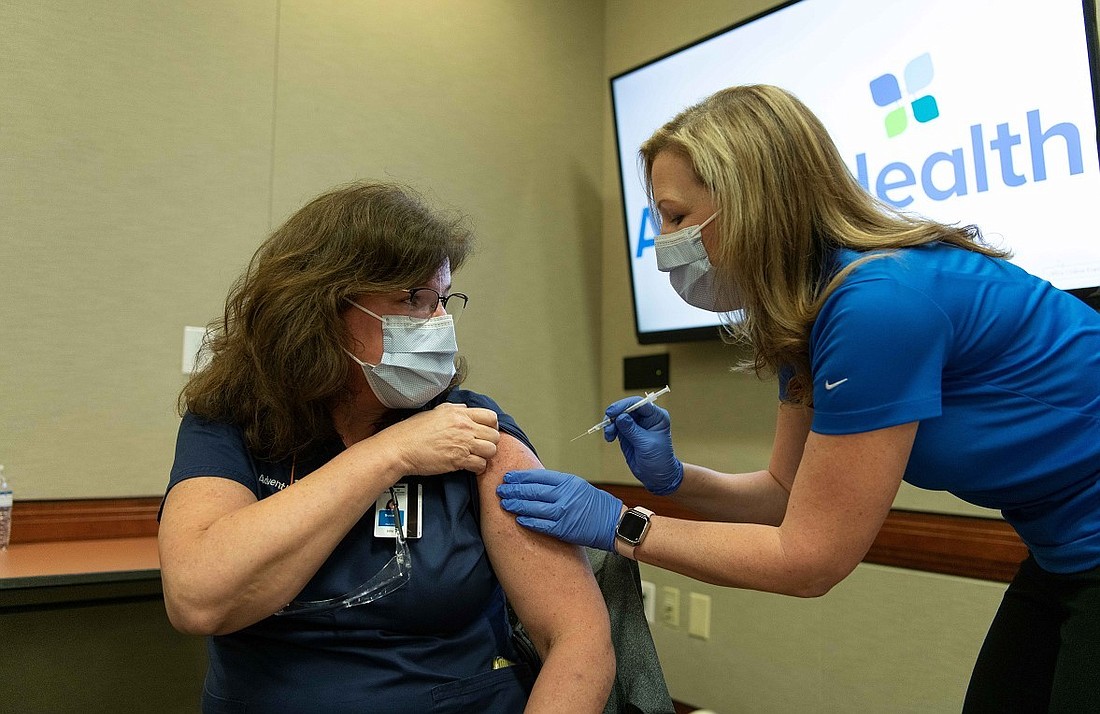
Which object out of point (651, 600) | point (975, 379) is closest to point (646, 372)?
point (651, 600)

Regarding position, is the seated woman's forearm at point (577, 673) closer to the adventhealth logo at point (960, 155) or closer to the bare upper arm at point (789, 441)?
the bare upper arm at point (789, 441)

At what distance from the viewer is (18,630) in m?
1.99

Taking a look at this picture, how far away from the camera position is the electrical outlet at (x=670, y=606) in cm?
277

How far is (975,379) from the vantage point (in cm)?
108

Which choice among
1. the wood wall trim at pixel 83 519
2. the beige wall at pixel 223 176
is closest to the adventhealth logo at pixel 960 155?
the beige wall at pixel 223 176

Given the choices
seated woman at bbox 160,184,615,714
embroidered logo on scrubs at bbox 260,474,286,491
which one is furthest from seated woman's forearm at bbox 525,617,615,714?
embroidered logo on scrubs at bbox 260,474,286,491

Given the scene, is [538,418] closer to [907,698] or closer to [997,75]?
[907,698]

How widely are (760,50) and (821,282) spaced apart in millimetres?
1635

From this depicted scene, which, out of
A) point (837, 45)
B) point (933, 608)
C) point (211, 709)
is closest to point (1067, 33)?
point (837, 45)

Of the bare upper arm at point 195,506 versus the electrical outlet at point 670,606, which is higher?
the bare upper arm at point 195,506

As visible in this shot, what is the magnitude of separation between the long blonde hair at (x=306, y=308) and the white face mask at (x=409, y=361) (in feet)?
0.17

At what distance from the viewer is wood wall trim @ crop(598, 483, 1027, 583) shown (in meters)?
2.03

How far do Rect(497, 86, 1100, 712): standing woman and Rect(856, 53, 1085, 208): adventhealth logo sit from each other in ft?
3.02


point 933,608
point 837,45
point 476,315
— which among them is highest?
point 837,45
